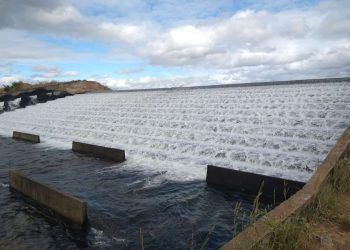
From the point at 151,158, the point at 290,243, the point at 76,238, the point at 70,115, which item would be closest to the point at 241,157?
the point at 151,158

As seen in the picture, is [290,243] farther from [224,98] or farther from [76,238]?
[224,98]

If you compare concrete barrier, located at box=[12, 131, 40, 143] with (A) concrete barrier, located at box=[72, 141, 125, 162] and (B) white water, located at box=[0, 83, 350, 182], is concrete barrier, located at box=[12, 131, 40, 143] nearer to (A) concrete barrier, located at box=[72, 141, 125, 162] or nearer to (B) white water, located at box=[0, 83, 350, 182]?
(B) white water, located at box=[0, 83, 350, 182]

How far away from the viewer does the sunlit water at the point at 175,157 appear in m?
6.34

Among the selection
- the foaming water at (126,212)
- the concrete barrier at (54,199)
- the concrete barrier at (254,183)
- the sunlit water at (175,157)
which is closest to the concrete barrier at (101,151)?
the sunlit water at (175,157)

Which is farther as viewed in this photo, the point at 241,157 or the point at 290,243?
the point at 241,157

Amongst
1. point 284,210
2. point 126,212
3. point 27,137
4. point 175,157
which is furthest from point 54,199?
point 27,137

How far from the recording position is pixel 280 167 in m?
8.62

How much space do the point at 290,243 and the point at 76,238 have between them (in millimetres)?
4004

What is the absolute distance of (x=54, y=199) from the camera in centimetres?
694

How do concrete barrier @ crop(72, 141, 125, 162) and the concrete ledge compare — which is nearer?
the concrete ledge

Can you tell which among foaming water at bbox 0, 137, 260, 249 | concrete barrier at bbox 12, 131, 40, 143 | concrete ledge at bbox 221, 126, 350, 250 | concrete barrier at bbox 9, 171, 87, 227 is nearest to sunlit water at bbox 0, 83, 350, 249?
foaming water at bbox 0, 137, 260, 249

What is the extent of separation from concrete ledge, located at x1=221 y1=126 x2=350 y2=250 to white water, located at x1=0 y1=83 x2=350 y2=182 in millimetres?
2907

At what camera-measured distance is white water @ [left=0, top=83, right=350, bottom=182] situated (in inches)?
363

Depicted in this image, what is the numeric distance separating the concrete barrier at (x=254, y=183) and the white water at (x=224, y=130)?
2.51 feet
